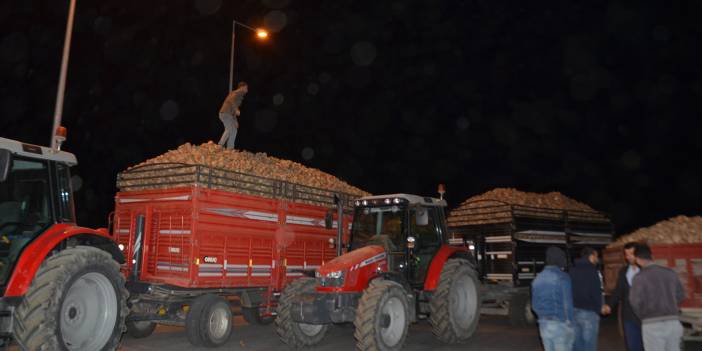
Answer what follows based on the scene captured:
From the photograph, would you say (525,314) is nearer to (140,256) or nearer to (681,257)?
(681,257)

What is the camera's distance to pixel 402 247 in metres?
9.52

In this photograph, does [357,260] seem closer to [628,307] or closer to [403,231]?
[403,231]

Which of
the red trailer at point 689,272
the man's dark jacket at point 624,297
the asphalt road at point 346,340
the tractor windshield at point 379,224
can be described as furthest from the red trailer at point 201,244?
the red trailer at point 689,272

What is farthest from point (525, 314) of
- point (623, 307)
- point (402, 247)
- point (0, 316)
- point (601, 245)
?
point (0, 316)

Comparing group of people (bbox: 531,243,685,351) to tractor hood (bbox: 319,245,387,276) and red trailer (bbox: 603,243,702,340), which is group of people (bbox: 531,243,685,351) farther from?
tractor hood (bbox: 319,245,387,276)

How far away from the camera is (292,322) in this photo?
28.9 ft

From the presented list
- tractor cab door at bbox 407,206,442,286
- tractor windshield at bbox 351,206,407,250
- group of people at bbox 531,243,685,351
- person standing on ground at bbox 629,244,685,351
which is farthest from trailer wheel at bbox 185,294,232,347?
person standing on ground at bbox 629,244,685,351

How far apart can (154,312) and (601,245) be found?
11979 mm

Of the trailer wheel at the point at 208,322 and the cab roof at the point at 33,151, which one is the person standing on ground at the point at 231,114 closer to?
the trailer wheel at the point at 208,322

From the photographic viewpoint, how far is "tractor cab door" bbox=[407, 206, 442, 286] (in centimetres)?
940

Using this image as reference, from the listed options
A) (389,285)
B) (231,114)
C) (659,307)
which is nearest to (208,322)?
(389,285)

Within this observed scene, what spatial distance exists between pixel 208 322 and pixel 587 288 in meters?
5.86

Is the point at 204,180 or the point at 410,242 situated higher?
the point at 204,180

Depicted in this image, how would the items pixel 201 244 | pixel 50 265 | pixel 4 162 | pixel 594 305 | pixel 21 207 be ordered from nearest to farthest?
pixel 4 162 < pixel 50 265 < pixel 21 207 < pixel 594 305 < pixel 201 244
